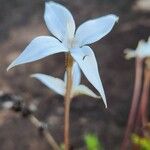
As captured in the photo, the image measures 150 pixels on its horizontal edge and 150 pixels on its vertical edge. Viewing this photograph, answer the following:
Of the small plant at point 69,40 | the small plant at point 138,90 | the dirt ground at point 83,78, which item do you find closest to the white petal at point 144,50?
the small plant at point 138,90

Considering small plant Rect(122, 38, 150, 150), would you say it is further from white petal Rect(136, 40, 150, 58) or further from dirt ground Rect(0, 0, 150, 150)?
dirt ground Rect(0, 0, 150, 150)

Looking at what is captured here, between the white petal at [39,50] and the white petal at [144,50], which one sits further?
the white petal at [144,50]

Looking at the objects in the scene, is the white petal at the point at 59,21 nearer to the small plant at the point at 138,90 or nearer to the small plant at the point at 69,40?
the small plant at the point at 69,40

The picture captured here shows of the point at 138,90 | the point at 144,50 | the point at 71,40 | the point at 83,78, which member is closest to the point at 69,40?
the point at 71,40

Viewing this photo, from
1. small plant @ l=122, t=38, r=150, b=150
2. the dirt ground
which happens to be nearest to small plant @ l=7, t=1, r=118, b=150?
small plant @ l=122, t=38, r=150, b=150

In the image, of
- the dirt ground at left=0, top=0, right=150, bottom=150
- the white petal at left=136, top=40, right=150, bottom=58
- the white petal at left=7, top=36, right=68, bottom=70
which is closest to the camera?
the white petal at left=7, top=36, right=68, bottom=70

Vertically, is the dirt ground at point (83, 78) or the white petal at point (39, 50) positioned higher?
the white petal at point (39, 50)

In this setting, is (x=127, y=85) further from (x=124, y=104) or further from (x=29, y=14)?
(x=29, y=14)
